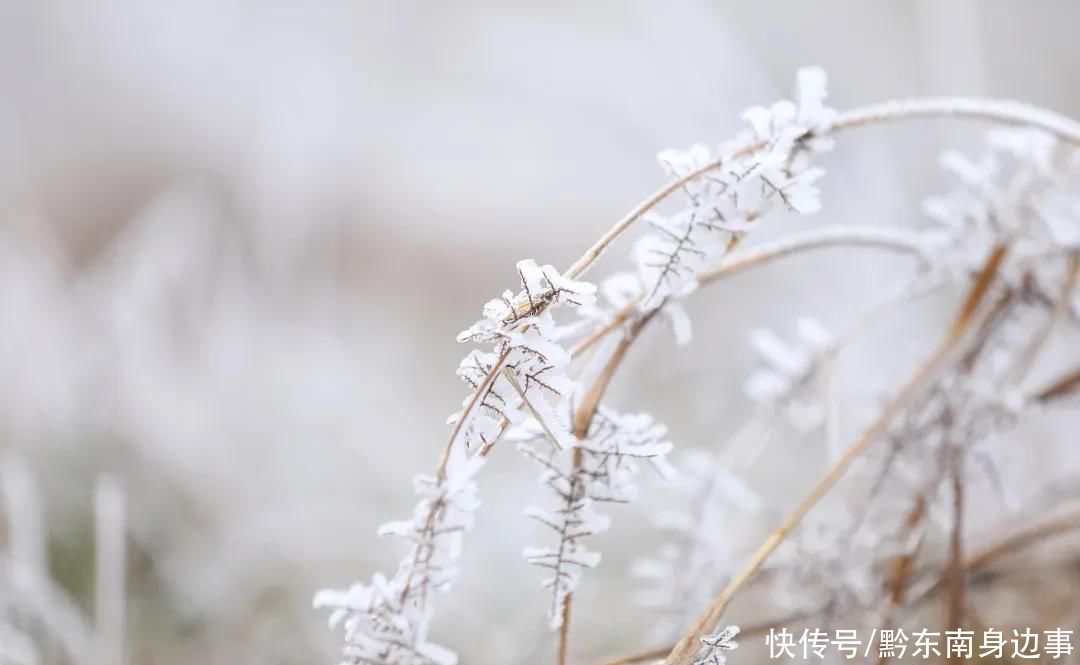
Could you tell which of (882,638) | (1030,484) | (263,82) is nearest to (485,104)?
(263,82)

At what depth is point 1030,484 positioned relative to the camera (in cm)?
47

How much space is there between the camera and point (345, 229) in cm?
90

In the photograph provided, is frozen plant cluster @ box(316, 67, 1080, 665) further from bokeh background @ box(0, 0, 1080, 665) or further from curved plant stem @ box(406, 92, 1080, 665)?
bokeh background @ box(0, 0, 1080, 665)

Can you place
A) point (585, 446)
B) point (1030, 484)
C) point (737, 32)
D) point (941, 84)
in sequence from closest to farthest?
point (585, 446) < point (1030, 484) < point (941, 84) < point (737, 32)

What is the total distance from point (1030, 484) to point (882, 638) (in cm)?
26

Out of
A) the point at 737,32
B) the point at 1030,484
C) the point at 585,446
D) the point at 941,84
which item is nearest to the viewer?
the point at 585,446

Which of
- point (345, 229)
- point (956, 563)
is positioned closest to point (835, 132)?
point (956, 563)

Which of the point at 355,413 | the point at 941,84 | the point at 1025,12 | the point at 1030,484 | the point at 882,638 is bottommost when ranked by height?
the point at 882,638

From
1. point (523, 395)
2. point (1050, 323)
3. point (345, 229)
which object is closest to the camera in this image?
point (523, 395)

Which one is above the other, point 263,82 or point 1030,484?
point 263,82

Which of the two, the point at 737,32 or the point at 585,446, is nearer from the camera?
the point at 585,446

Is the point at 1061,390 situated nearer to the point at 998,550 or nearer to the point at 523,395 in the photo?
the point at 998,550

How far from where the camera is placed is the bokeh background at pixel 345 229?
57 cm

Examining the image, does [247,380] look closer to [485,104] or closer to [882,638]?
[485,104]
